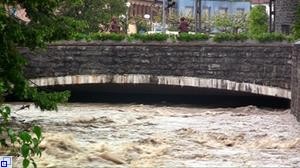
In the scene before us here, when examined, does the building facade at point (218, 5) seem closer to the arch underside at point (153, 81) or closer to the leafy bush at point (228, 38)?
the arch underside at point (153, 81)

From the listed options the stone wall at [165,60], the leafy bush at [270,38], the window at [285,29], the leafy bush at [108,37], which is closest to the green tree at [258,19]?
A: the window at [285,29]

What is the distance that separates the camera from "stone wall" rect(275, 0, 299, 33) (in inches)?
1210

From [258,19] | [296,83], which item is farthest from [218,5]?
[296,83]

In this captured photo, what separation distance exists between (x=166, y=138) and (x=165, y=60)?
1061cm

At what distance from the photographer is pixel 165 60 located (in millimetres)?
24672

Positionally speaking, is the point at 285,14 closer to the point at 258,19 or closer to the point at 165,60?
the point at 258,19

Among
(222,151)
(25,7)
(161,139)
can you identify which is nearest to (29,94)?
(25,7)

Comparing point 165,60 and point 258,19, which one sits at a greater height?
point 258,19

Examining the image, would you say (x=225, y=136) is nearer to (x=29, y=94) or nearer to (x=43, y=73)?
(x=29, y=94)

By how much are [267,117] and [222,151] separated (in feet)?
26.3

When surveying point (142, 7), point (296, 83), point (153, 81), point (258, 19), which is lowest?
point (153, 81)

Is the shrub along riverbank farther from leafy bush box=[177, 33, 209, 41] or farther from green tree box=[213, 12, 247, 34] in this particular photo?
green tree box=[213, 12, 247, 34]

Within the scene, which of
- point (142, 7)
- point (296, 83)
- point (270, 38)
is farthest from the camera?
point (142, 7)

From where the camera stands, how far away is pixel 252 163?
35.2ft
